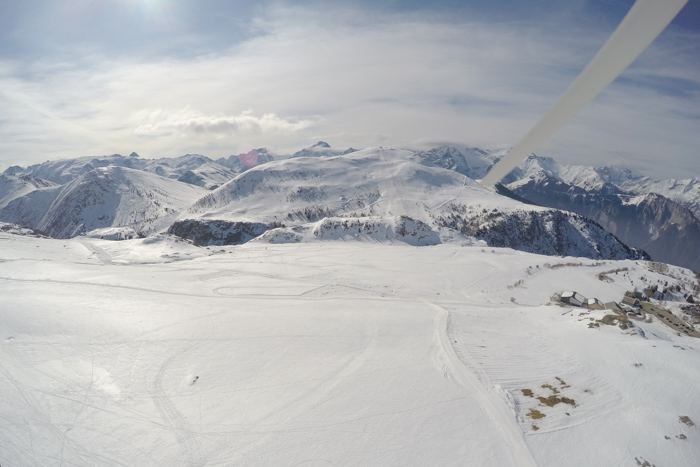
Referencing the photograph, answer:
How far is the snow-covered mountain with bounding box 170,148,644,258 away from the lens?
9125cm

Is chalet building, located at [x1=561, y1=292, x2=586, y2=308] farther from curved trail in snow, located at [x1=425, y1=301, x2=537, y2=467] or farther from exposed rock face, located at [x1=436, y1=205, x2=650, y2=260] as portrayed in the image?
exposed rock face, located at [x1=436, y1=205, x2=650, y2=260]

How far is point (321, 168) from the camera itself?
593 ft

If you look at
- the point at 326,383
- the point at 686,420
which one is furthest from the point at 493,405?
the point at 326,383

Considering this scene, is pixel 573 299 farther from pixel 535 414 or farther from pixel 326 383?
pixel 326 383

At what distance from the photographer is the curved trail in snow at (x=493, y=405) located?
1064 cm

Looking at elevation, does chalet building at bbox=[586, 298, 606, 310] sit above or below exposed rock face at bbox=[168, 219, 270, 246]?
above

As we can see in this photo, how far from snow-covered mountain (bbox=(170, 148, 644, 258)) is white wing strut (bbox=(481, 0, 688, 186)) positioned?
3042 inches

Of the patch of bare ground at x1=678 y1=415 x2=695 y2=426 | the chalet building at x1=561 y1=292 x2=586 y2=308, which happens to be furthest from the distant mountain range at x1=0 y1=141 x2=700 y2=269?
the patch of bare ground at x1=678 y1=415 x2=695 y2=426

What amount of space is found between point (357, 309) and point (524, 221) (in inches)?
4853

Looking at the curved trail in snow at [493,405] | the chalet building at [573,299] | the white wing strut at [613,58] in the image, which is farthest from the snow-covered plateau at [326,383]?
the white wing strut at [613,58]

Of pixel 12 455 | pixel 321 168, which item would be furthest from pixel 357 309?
pixel 321 168

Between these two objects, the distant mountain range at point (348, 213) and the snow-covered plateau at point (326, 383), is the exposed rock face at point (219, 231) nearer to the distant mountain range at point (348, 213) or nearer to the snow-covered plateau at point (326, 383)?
the distant mountain range at point (348, 213)

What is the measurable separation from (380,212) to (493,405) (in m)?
120

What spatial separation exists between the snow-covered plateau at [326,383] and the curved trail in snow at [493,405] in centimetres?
7
